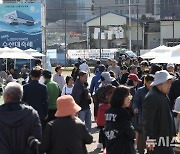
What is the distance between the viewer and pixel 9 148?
561cm

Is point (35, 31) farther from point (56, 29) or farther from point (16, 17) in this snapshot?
point (56, 29)

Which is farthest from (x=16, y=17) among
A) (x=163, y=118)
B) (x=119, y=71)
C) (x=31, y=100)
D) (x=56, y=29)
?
(x=56, y=29)

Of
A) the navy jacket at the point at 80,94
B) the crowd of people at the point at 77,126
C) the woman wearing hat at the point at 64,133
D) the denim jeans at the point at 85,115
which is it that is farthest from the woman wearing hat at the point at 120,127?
the denim jeans at the point at 85,115

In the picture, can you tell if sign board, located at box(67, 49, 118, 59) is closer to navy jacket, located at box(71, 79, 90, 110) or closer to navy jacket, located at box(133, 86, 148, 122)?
navy jacket, located at box(71, 79, 90, 110)

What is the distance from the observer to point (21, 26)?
4281cm

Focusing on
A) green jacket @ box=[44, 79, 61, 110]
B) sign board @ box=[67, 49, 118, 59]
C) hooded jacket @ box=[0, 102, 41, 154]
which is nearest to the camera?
hooded jacket @ box=[0, 102, 41, 154]

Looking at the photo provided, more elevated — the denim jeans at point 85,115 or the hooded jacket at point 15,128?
the hooded jacket at point 15,128

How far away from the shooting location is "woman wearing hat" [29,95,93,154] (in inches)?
225

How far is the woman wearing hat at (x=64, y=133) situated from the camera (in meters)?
5.71

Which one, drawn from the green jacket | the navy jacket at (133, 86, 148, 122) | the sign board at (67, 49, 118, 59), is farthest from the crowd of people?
the sign board at (67, 49, 118, 59)

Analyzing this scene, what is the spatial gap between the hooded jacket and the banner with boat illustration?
35.5 metres

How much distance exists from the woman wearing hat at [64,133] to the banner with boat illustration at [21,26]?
3545cm

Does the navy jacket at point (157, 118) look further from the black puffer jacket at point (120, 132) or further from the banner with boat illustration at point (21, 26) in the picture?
the banner with boat illustration at point (21, 26)

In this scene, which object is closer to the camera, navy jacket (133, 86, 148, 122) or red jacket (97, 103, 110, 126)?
red jacket (97, 103, 110, 126)
